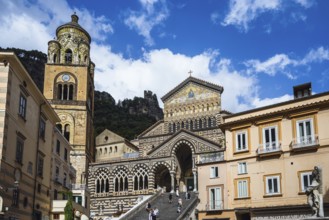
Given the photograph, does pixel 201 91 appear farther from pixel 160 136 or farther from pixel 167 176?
pixel 167 176

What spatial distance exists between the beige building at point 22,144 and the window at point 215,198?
451 inches

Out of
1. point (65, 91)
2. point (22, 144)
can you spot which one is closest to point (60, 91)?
point (65, 91)

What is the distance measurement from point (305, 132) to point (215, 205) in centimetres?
820

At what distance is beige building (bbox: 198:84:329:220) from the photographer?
93.2 ft

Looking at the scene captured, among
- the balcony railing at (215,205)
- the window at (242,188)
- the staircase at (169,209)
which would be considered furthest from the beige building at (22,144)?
the window at (242,188)

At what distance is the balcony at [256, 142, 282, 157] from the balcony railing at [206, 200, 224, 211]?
4.58 meters

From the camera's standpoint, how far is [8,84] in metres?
23.6

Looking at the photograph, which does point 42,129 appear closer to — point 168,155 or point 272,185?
point 272,185

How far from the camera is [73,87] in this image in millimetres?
58156

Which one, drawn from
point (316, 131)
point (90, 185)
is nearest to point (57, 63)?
point (90, 185)

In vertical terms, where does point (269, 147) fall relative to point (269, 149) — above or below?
above

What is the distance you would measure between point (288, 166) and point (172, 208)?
9484mm

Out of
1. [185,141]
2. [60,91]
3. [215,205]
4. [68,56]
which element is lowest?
[215,205]

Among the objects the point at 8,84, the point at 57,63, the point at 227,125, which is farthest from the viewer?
the point at 57,63
